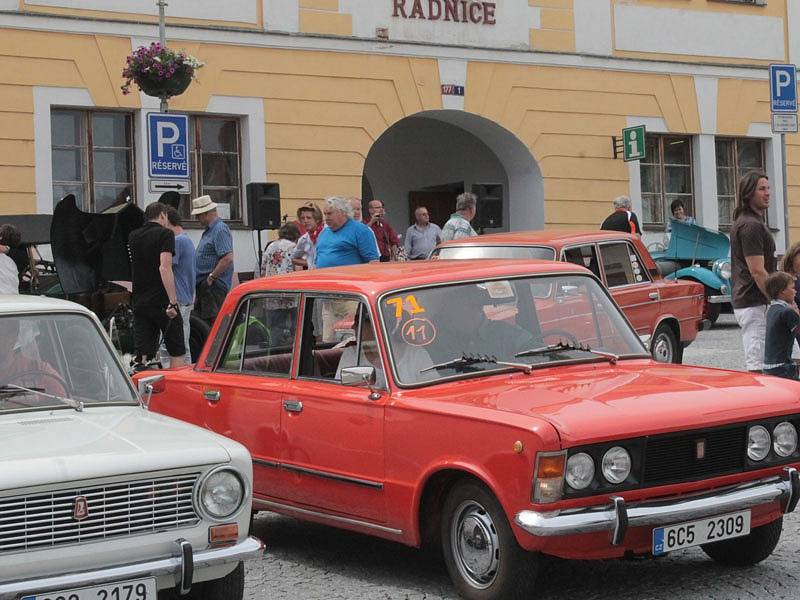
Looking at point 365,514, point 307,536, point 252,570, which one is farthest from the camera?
point 307,536

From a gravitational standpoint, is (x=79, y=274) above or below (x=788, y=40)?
below

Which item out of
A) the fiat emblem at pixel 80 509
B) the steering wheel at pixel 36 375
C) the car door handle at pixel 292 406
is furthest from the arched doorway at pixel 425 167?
the fiat emblem at pixel 80 509

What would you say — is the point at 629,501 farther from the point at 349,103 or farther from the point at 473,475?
the point at 349,103

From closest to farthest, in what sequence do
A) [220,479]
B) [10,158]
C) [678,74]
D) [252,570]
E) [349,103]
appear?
[220,479]
[252,570]
[10,158]
[349,103]
[678,74]

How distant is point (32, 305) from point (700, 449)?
3.06 m

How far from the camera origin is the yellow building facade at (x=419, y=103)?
64.2 feet

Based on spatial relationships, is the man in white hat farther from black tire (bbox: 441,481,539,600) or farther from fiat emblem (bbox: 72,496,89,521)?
fiat emblem (bbox: 72,496,89,521)

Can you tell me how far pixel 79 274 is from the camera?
15.4m

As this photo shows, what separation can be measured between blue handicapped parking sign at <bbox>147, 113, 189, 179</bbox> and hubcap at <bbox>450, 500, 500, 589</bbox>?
9.98m

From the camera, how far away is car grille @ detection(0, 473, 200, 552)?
4863 millimetres

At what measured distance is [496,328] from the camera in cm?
655

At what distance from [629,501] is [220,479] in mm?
1623

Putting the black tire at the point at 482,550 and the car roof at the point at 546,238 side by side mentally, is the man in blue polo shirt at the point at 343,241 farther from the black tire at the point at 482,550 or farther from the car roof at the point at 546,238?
the black tire at the point at 482,550

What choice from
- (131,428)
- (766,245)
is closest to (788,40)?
(766,245)
